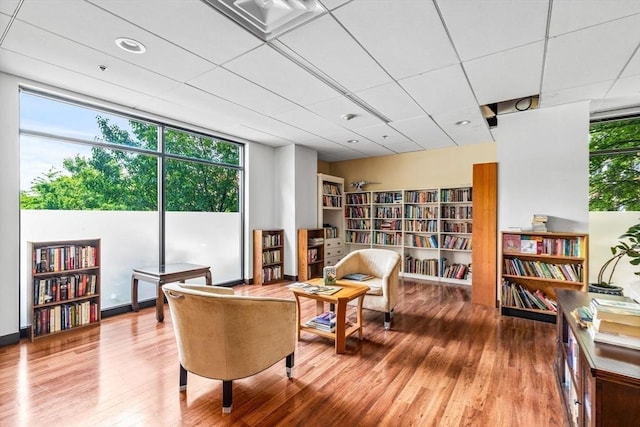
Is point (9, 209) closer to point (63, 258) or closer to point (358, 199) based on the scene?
point (63, 258)

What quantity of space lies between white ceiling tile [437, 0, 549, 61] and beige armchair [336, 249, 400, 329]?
2237mm

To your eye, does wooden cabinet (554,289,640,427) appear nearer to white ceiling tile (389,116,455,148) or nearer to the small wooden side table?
white ceiling tile (389,116,455,148)

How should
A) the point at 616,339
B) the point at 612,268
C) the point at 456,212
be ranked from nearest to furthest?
1. the point at 616,339
2. the point at 612,268
3. the point at 456,212

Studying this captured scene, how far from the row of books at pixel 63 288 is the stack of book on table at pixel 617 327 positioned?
4404mm

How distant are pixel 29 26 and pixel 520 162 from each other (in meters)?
5.11

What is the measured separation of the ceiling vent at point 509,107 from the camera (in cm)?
378

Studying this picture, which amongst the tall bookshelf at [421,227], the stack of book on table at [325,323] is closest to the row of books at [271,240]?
the tall bookshelf at [421,227]

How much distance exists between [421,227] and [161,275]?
4.65m

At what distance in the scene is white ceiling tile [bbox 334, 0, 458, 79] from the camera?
194cm

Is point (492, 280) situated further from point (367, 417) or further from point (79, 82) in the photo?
point (79, 82)

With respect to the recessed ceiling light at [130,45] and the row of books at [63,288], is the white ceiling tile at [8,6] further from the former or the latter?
the row of books at [63,288]

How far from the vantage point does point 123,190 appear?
12.8 feet

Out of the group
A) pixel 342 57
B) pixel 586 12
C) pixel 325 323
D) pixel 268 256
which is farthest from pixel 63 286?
pixel 586 12

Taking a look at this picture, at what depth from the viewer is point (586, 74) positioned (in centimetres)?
284
